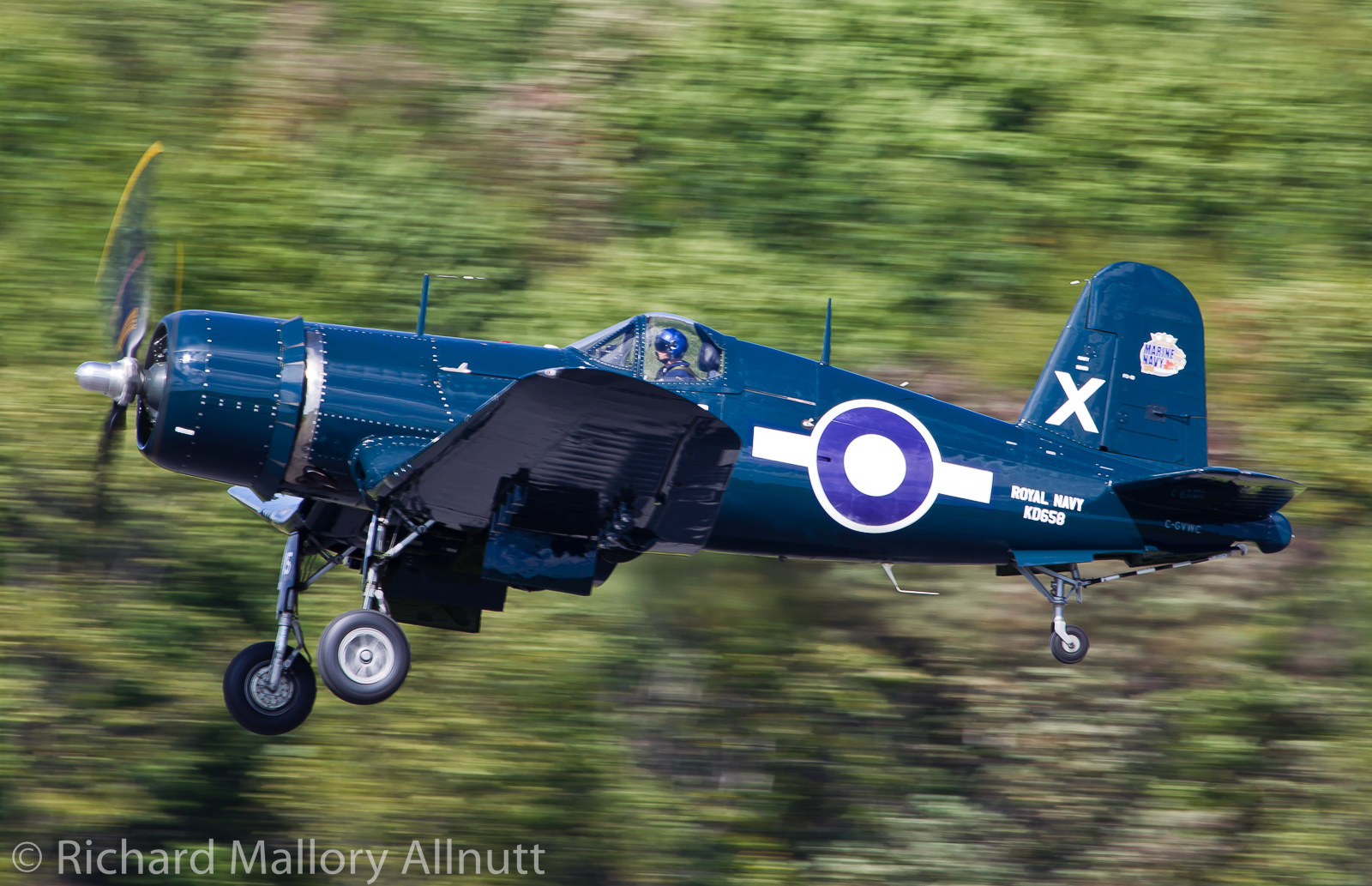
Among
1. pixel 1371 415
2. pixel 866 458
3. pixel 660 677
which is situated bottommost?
pixel 660 677

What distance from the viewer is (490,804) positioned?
31.3 feet

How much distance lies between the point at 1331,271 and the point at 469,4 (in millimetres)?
8506

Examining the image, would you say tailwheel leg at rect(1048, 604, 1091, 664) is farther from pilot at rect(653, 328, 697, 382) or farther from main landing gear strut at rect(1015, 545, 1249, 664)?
pilot at rect(653, 328, 697, 382)

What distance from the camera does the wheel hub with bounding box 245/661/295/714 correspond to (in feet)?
22.2

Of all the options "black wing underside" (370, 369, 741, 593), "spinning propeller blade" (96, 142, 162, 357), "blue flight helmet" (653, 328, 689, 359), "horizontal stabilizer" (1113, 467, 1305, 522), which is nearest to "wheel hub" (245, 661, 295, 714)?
"black wing underside" (370, 369, 741, 593)

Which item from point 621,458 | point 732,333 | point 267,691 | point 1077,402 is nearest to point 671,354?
point 621,458

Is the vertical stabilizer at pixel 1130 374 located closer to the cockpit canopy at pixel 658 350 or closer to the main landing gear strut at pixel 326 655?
the cockpit canopy at pixel 658 350

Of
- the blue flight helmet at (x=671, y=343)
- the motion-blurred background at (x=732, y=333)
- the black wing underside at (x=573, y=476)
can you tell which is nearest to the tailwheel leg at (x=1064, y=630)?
the black wing underside at (x=573, y=476)

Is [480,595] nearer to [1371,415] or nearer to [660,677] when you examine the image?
[660,677]

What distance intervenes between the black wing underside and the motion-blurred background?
10.0ft

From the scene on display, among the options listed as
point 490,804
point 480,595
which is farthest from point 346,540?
point 490,804

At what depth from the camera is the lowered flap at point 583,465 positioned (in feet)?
18.3

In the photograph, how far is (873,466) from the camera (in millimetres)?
6875

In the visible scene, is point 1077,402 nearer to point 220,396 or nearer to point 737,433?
point 737,433
